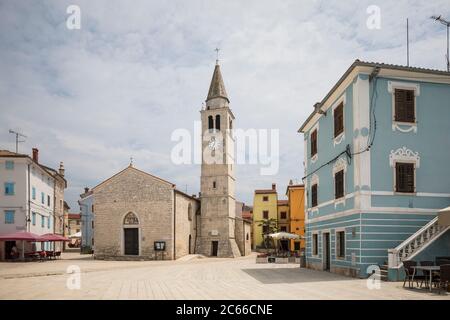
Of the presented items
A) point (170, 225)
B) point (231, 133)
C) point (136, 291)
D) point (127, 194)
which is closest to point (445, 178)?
point (136, 291)

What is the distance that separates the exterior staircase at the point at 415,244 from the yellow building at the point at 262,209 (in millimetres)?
44472

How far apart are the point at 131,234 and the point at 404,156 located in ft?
89.8

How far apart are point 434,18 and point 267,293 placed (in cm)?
1585

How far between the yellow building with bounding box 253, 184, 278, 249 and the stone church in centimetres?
1481

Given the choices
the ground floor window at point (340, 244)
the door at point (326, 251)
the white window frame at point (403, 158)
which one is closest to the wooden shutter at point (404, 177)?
the white window frame at point (403, 158)

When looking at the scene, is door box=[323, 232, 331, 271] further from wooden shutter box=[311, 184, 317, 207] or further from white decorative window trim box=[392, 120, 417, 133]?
white decorative window trim box=[392, 120, 417, 133]

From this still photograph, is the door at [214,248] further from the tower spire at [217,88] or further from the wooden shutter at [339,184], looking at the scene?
the wooden shutter at [339,184]

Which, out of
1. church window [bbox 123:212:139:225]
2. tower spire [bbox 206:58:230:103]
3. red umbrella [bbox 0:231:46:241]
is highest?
tower spire [bbox 206:58:230:103]

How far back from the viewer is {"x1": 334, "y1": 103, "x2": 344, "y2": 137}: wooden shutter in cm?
1906

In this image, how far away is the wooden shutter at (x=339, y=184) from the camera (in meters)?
19.0

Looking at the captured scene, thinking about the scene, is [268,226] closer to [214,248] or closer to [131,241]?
[214,248]

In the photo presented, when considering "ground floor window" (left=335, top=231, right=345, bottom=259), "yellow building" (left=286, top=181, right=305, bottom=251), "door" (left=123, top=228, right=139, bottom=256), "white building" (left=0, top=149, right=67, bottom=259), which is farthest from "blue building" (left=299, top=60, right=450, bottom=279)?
"yellow building" (left=286, top=181, right=305, bottom=251)

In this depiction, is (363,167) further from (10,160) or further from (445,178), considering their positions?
(10,160)

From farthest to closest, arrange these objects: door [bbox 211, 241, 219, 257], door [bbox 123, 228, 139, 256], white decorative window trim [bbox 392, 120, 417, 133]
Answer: door [bbox 211, 241, 219, 257] < door [bbox 123, 228, 139, 256] < white decorative window trim [bbox 392, 120, 417, 133]
